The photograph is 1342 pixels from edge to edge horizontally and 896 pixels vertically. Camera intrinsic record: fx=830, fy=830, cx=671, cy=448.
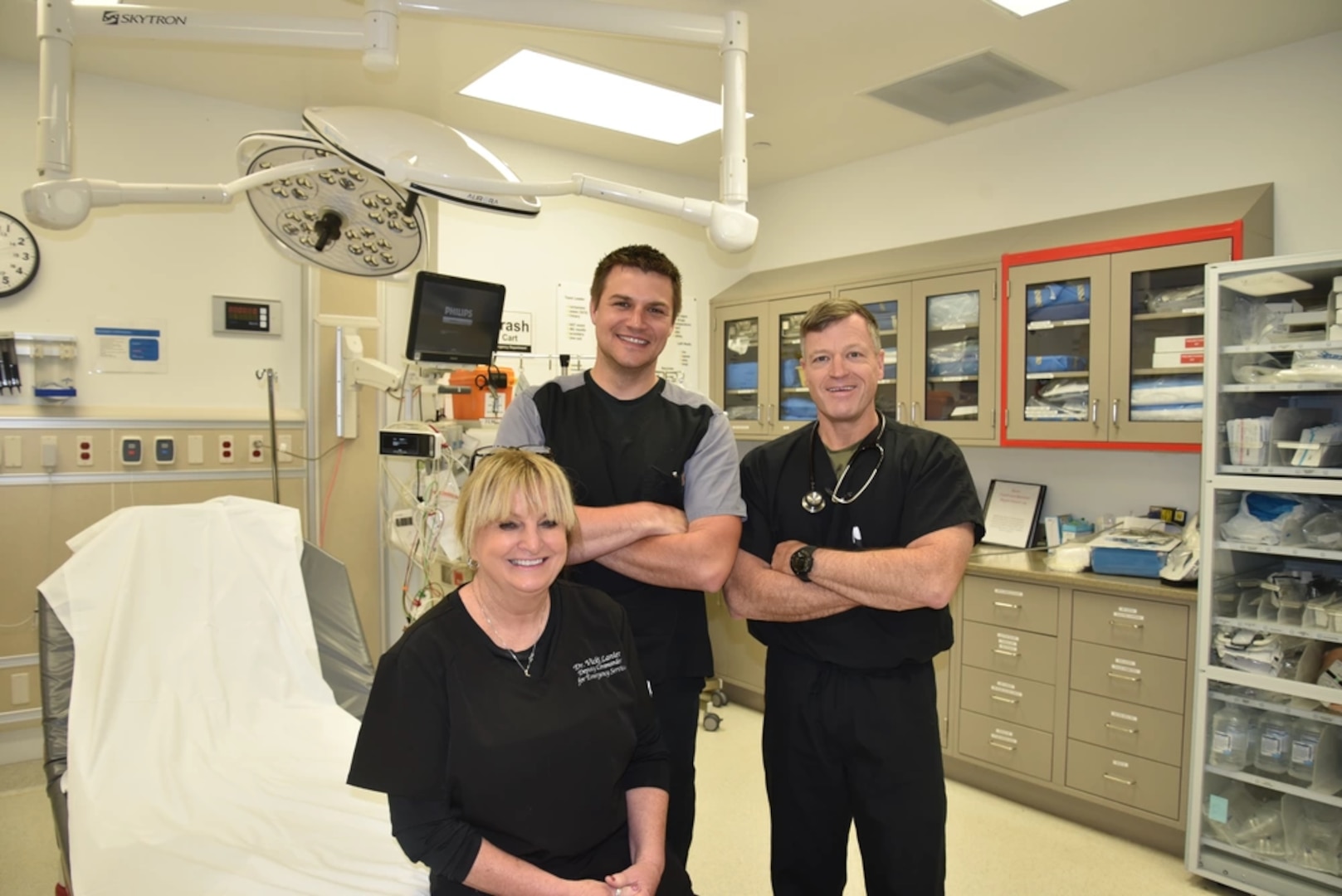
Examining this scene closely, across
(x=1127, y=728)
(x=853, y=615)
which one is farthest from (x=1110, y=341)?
(x=853, y=615)

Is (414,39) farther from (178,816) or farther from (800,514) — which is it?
(178,816)

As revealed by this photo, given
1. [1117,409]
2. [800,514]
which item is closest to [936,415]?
[1117,409]

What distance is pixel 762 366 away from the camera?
4527 millimetres

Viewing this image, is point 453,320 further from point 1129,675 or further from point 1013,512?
point 1129,675

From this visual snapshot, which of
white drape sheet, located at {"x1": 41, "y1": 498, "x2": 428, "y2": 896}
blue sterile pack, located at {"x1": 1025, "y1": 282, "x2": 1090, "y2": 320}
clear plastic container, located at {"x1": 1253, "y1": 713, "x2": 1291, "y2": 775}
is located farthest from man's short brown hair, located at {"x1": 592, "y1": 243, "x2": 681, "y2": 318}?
clear plastic container, located at {"x1": 1253, "y1": 713, "x2": 1291, "y2": 775}

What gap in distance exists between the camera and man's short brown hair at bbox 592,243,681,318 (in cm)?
173

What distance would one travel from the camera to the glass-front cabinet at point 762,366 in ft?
14.4

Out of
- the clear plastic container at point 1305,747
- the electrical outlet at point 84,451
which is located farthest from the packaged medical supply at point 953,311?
the electrical outlet at point 84,451

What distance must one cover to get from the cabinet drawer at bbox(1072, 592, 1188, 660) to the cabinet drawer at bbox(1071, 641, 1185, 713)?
0.03m

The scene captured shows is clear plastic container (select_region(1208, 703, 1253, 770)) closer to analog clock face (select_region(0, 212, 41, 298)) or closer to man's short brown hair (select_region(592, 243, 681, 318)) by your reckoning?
man's short brown hair (select_region(592, 243, 681, 318))

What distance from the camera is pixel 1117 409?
3.20m

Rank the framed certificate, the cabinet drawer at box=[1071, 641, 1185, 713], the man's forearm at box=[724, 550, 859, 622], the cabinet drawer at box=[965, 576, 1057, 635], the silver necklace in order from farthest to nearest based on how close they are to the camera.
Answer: the framed certificate → the cabinet drawer at box=[965, 576, 1057, 635] → the cabinet drawer at box=[1071, 641, 1185, 713] → the man's forearm at box=[724, 550, 859, 622] → the silver necklace

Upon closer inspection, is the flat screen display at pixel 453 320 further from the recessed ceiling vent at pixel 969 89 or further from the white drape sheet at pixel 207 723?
the recessed ceiling vent at pixel 969 89

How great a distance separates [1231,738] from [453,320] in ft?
9.95
